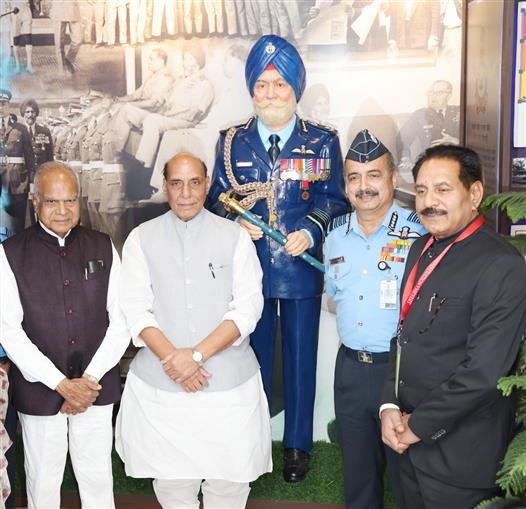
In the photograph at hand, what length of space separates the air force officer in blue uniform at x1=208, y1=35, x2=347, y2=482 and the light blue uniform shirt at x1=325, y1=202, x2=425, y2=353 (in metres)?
0.40

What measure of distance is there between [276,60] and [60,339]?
1.55 meters

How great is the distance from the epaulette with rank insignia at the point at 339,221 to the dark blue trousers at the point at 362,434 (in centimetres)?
52

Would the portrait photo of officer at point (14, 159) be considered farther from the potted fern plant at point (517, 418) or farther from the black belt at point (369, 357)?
the potted fern plant at point (517, 418)

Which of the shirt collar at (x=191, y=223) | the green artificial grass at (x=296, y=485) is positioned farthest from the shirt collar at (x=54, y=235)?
the green artificial grass at (x=296, y=485)

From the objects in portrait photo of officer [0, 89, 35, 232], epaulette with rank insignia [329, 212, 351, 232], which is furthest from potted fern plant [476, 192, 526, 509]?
portrait photo of officer [0, 89, 35, 232]

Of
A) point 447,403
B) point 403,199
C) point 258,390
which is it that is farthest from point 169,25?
point 447,403

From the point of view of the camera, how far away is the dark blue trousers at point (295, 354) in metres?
3.56

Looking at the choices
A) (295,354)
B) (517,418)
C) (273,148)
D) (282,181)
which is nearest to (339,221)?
(282,181)

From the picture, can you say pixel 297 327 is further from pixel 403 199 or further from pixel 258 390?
pixel 403 199

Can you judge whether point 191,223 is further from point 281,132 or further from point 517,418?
point 517,418

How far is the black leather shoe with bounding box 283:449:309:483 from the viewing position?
3.66 metres

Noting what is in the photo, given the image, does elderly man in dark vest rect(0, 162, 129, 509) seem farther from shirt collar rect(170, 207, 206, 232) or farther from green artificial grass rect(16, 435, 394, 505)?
green artificial grass rect(16, 435, 394, 505)

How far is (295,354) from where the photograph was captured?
11.8 feet

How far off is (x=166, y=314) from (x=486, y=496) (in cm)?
138
